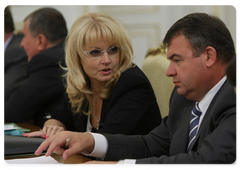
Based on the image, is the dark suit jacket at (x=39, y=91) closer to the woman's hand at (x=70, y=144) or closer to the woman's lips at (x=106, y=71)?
the woman's lips at (x=106, y=71)

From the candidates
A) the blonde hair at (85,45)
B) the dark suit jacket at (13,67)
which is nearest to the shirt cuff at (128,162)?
the blonde hair at (85,45)

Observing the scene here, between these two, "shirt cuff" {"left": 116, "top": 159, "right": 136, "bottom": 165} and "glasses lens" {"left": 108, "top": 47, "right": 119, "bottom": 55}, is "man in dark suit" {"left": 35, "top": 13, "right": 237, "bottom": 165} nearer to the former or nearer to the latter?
"shirt cuff" {"left": 116, "top": 159, "right": 136, "bottom": 165}

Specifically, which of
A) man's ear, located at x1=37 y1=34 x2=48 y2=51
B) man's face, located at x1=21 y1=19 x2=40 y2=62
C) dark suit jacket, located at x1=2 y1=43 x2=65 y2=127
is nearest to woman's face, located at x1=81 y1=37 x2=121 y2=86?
dark suit jacket, located at x1=2 y1=43 x2=65 y2=127

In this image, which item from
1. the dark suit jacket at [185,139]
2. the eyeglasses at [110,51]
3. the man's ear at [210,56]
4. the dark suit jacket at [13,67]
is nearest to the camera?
the dark suit jacket at [185,139]

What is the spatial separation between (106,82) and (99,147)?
1.03 feet

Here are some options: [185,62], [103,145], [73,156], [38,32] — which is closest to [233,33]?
[185,62]

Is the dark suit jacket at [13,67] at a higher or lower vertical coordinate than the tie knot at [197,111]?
lower

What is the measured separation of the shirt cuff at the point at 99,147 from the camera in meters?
1.61

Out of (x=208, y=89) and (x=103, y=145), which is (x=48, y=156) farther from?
(x=208, y=89)

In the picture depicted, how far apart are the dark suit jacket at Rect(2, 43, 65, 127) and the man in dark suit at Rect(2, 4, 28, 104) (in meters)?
0.33

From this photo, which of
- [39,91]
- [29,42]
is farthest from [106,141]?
[29,42]

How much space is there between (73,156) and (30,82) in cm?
98

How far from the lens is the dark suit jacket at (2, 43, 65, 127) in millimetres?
2123

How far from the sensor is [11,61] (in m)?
3.10
